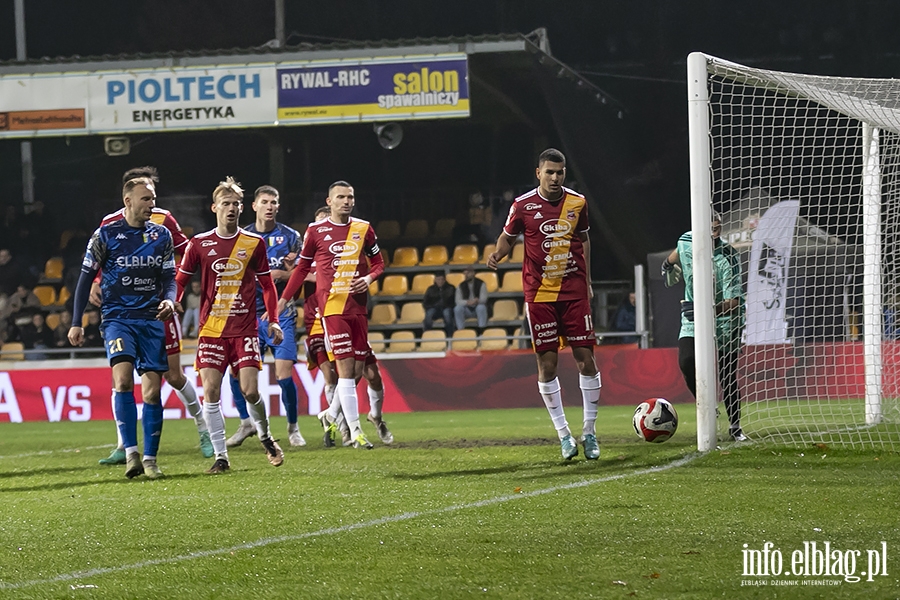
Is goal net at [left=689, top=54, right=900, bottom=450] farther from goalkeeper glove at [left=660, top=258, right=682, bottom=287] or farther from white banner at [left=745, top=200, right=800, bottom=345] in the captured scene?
goalkeeper glove at [left=660, top=258, right=682, bottom=287]

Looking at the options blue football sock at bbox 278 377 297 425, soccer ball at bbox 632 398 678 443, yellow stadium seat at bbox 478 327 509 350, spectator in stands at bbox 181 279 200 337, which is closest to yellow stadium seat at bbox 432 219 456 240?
yellow stadium seat at bbox 478 327 509 350

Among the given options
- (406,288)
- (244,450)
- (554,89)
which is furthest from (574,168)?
(244,450)

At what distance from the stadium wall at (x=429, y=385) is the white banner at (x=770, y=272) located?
2.43m

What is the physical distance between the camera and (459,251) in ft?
65.6

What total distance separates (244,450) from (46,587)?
594cm

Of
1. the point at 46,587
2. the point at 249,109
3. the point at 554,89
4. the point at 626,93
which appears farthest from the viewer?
the point at 626,93

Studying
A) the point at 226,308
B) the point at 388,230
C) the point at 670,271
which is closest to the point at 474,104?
the point at 388,230

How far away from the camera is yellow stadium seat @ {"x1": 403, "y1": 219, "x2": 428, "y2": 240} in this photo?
20.9 meters

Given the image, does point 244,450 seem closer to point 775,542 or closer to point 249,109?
point 775,542

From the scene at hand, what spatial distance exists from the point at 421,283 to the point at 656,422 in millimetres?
11451

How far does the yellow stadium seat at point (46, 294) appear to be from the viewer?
19984mm

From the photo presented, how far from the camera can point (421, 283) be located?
19.8 metres

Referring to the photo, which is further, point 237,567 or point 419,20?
point 419,20

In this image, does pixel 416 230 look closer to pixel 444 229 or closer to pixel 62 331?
pixel 444 229
